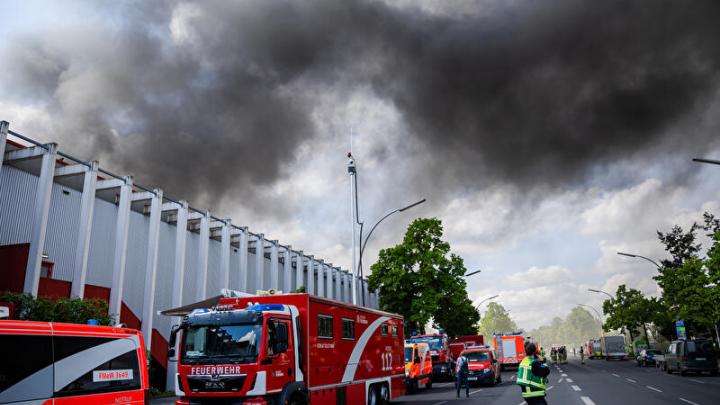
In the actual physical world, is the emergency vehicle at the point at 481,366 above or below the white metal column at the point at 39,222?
below

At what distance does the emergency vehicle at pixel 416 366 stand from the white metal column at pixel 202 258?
503 inches

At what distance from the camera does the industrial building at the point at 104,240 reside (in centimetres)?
2091

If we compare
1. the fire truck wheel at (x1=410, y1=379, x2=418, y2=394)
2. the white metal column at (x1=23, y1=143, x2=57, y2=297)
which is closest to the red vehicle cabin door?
the white metal column at (x1=23, y1=143, x2=57, y2=297)

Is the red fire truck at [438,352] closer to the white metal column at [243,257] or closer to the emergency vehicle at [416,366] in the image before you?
the emergency vehicle at [416,366]

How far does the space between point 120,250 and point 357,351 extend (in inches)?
592

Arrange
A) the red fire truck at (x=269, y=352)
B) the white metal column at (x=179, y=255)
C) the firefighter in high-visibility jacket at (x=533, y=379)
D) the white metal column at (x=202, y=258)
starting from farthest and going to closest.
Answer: the white metal column at (x=202, y=258) < the white metal column at (x=179, y=255) < the red fire truck at (x=269, y=352) < the firefighter in high-visibility jacket at (x=533, y=379)

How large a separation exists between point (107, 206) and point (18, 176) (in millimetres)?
4967

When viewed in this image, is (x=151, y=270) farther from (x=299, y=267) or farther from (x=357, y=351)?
(x=299, y=267)

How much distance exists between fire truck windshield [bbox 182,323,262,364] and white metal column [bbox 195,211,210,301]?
19578mm

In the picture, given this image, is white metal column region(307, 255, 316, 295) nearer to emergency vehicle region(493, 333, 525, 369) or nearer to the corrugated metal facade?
the corrugated metal facade

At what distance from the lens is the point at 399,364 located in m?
18.4

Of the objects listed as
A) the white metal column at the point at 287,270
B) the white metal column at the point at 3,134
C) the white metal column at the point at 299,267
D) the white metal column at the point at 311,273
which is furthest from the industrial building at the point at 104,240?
the white metal column at the point at 311,273

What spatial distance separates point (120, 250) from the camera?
2431 cm

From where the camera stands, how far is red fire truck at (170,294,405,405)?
10281 millimetres
